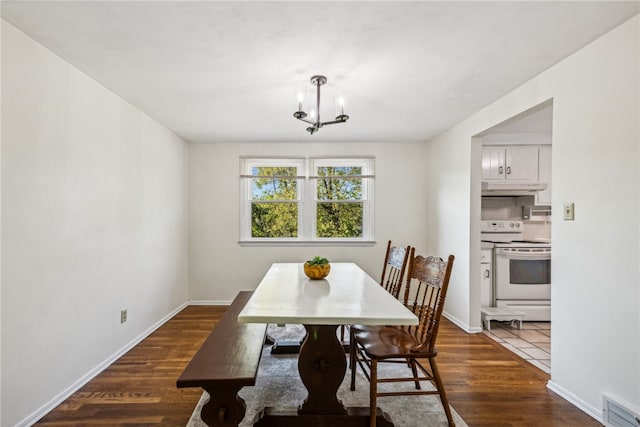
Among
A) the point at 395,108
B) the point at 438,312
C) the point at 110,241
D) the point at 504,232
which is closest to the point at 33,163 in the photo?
the point at 110,241

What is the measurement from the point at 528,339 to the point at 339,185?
280cm

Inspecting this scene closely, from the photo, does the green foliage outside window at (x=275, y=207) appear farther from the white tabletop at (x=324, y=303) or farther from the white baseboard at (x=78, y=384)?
the white tabletop at (x=324, y=303)

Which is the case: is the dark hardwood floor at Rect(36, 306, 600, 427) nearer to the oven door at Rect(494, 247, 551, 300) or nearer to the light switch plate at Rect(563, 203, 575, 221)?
the oven door at Rect(494, 247, 551, 300)

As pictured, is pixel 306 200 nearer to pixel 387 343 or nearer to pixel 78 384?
pixel 387 343

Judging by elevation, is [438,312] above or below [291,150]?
below

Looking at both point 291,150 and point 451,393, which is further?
Answer: point 291,150

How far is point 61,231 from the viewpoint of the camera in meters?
2.10

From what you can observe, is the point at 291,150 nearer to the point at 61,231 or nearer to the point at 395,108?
the point at 395,108

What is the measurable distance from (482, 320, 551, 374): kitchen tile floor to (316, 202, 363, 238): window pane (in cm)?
206

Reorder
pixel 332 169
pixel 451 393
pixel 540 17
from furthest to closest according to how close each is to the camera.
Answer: pixel 332 169
pixel 451 393
pixel 540 17

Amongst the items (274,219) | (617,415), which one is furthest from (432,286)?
(274,219)

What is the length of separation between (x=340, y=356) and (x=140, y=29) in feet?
7.15

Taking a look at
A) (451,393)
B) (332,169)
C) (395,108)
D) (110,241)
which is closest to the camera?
(451,393)

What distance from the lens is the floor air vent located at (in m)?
1.66
